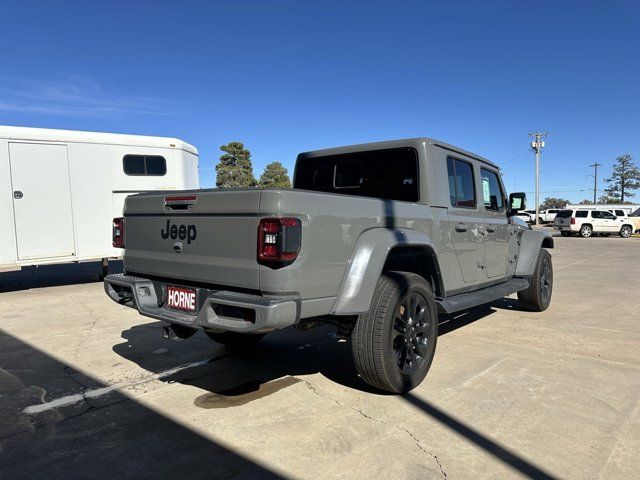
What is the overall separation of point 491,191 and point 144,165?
7254mm

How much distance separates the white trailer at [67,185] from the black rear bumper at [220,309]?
5.98 m

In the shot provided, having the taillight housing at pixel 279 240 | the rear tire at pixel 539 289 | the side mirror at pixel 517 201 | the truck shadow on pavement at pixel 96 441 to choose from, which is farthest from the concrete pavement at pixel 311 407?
the side mirror at pixel 517 201

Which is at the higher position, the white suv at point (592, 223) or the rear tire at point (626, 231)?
the white suv at point (592, 223)

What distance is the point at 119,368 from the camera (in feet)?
14.4

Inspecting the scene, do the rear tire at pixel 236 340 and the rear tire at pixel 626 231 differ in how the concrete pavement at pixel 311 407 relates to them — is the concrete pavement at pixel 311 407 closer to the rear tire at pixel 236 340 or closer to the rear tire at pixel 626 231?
the rear tire at pixel 236 340

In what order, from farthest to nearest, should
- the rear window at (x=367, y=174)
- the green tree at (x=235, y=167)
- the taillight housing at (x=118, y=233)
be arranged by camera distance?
the green tree at (x=235, y=167)
the rear window at (x=367, y=174)
the taillight housing at (x=118, y=233)

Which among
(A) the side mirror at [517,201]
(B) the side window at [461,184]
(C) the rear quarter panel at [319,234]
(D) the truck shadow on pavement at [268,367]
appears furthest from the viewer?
(A) the side mirror at [517,201]

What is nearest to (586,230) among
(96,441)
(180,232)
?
(180,232)

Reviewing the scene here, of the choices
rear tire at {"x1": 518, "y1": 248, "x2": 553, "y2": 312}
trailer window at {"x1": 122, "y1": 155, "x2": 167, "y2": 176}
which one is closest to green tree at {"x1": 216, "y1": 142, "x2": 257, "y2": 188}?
trailer window at {"x1": 122, "y1": 155, "x2": 167, "y2": 176}

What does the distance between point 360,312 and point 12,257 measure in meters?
7.66

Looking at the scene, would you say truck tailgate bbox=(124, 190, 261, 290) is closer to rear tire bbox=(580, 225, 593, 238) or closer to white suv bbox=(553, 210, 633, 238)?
white suv bbox=(553, 210, 633, 238)

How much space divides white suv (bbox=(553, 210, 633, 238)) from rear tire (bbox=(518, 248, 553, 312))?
24.6m

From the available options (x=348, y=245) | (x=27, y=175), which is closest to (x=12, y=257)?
(x=27, y=175)

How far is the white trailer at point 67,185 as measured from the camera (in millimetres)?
8305
